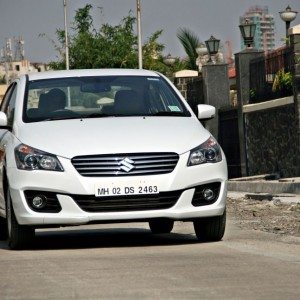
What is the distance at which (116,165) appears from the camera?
41.1 ft

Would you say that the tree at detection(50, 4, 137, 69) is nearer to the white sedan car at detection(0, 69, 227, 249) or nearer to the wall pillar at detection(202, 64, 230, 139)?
the wall pillar at detection(202, 64, 230, 139)

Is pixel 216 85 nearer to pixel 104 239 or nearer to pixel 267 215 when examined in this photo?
pixel 267 215

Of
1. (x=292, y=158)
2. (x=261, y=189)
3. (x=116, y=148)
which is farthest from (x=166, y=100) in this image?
(x=292, y=158)

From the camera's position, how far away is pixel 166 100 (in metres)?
14.2

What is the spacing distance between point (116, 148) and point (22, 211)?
3.31 ft

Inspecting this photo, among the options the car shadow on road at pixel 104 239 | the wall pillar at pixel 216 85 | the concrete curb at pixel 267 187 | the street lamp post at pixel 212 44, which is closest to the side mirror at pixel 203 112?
the car shadow on road at pixel 104 239

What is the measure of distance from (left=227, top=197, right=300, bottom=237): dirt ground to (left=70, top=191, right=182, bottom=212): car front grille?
2.33 meters

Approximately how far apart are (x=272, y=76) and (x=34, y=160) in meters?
24.3

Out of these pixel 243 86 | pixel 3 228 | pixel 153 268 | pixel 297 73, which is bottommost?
pixel 3 228

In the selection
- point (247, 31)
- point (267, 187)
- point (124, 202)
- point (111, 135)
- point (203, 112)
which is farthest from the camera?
point (247, 31)

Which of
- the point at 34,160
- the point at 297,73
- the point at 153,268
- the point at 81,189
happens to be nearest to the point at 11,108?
the point at 34,160

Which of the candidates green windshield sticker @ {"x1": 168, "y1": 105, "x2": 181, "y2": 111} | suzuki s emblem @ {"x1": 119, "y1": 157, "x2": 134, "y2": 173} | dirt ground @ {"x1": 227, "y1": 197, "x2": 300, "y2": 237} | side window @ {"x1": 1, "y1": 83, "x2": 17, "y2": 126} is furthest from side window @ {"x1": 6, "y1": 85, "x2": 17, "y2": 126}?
dirt ground @ {"x1": 227, "y1": 197, "x2": 300, "y2": 237}

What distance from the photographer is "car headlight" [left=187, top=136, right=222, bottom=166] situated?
41.9 ft

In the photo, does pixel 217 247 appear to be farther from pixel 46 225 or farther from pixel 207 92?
pixel 207 92
